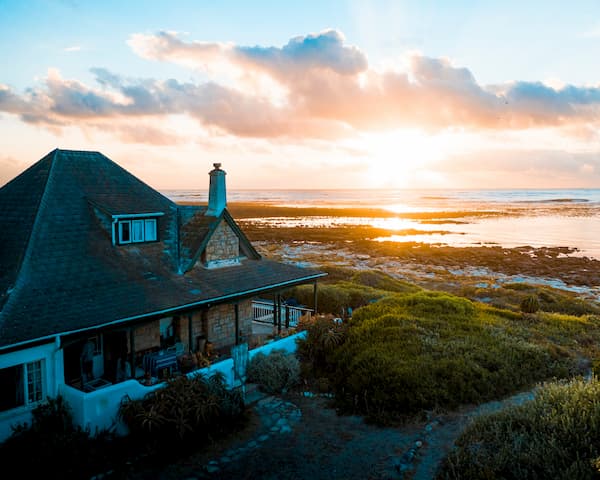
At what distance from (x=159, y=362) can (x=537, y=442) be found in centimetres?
1045

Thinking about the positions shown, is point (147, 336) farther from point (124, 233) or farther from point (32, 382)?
point (32, 382)

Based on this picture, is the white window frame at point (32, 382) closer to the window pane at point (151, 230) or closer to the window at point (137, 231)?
the window at point (137, 231)

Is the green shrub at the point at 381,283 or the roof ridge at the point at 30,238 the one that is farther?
the green shrub at the point at 381,283

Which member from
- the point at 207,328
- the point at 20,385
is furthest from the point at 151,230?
the point at 20,385

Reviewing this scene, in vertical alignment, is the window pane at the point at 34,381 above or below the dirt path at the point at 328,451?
above

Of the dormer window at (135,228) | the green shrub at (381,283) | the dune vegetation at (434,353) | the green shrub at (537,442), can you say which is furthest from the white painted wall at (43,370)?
the green shrub at (381,283)

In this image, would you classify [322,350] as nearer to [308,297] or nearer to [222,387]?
[222,387]

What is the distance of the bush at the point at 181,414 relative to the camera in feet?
39.4

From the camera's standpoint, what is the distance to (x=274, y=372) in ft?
52.6

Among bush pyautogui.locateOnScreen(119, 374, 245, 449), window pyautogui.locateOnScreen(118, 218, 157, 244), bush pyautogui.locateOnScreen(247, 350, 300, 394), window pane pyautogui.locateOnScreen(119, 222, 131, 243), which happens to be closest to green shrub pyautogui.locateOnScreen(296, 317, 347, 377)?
bush pyautogui.locateOnScreen(247, 350, 300, 394)

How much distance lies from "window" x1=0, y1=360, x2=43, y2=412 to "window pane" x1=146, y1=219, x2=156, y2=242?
6398 mm

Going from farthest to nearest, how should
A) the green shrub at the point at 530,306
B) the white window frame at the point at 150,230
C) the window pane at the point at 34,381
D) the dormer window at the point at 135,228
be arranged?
1. the green shrub at the point at 530,306
2. the white window frame at the point at 150,230
3. the dormer window at the point at 135,228
4. the window pane at the point at 34,381

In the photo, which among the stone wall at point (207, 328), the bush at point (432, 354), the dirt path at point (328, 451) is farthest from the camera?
the stone wall at point (207, 328)

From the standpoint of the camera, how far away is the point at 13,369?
11.9 meters
